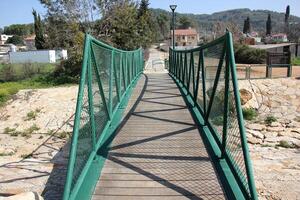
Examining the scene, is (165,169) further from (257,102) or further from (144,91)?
(257,102)

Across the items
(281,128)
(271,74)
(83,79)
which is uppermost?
(83,79)

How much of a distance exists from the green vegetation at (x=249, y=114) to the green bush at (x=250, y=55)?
2415 centimetres

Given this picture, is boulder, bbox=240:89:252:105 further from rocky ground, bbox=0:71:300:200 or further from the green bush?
the green bush

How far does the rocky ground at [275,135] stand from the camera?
7655mm

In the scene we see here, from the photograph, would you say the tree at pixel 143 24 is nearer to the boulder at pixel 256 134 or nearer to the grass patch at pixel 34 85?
the grass patch at pixel 34 85

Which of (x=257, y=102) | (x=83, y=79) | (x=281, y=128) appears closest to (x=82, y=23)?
(x=257, y=102)

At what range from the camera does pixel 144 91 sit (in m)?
12.6

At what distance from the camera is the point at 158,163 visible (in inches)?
213

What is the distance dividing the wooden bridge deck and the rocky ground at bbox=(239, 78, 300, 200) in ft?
6.07

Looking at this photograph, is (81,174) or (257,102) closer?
(81,174)

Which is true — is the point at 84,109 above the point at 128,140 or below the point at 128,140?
above

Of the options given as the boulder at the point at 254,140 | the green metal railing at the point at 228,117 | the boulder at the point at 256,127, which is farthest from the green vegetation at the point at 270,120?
the green metal railing at the point at 228,117

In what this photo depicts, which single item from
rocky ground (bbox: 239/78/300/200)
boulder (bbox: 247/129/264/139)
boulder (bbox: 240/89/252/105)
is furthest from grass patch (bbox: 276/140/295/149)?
boulder (bbox: 240/89/252/105)

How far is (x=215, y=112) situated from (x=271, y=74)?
17824 millimetres
